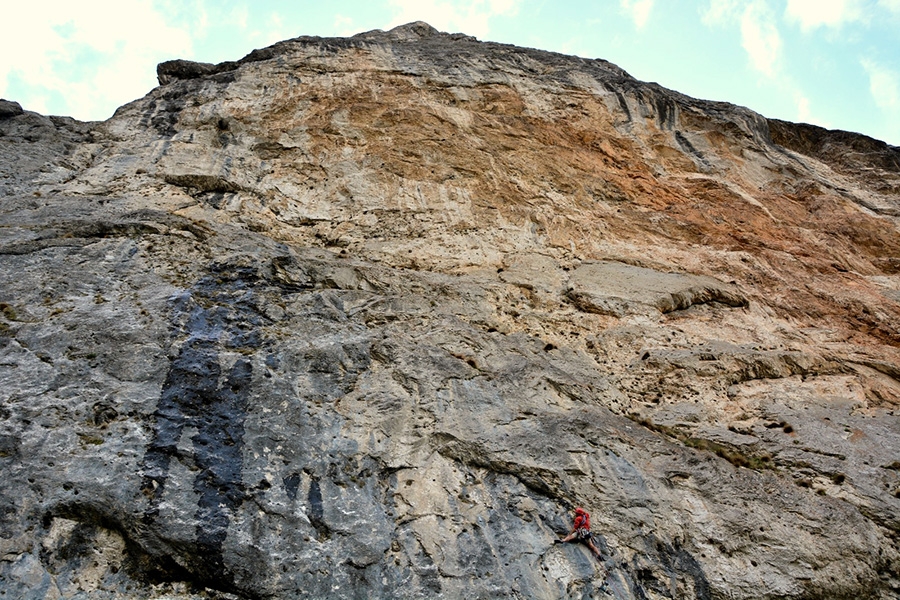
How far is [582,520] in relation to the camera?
7.64m

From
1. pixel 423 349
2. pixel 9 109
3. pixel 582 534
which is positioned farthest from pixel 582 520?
pixel 9 109

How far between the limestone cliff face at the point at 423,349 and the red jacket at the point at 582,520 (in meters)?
0.23

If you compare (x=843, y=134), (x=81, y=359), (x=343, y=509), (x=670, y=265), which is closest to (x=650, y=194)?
(x=670, y=265)

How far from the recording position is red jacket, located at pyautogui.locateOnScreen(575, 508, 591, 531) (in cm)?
762

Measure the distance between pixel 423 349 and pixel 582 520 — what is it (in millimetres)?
3269

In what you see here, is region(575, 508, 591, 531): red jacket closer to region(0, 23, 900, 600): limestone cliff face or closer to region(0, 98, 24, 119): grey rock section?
region(0, 23, 900, 600): limestone cliff face

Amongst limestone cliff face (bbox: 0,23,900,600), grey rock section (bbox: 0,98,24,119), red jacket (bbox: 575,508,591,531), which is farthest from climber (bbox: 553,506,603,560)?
grey rock section (bbox: 0,98,24,119)

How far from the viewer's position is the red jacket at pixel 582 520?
7.62m

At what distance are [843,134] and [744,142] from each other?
17.6ft

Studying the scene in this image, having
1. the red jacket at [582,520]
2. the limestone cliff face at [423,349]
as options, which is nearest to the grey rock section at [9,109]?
the limestone cliff face at [423,349]

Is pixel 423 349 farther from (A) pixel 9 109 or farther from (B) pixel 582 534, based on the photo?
(A) pixel 9 109

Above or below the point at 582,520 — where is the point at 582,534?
below

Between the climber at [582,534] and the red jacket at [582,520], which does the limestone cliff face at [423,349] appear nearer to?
the climber at [582,534]

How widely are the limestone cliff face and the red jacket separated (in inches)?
9.2
